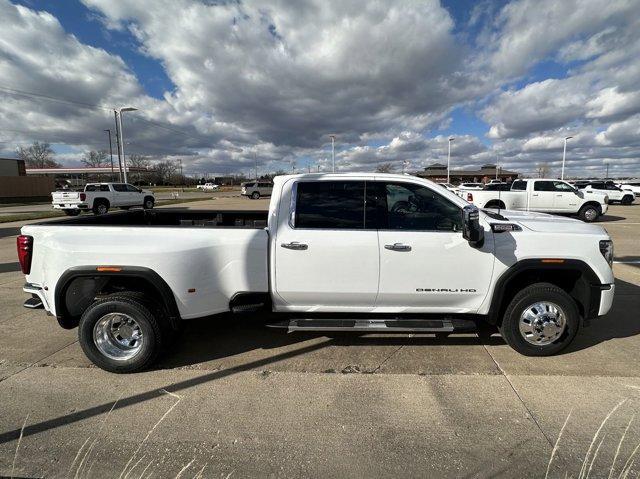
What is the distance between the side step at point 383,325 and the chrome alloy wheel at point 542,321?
1.81 ft

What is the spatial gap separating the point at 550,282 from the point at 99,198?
22652 millimetres

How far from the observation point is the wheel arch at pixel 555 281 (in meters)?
3.44

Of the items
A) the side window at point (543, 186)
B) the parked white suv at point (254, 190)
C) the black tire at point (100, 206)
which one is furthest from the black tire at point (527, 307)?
the parked white suv at point (254, 190)

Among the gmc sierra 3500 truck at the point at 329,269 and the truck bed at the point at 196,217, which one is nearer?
the gmc sierra 3500 truck at the point at 329,269

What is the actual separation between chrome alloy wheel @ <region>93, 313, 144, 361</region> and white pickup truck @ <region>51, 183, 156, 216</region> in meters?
17.2

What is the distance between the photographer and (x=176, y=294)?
332 cm

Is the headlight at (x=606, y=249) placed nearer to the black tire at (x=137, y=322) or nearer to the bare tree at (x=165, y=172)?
the black tire at (x=137, y=322)

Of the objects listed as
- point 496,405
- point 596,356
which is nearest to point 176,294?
point 496,405

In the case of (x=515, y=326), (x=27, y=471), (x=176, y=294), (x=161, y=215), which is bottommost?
(x=27, y=471)

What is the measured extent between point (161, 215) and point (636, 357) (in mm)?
5756

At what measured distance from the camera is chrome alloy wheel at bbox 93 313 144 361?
3.37m

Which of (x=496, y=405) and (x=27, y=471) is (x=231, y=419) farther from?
(x=496, y=405)

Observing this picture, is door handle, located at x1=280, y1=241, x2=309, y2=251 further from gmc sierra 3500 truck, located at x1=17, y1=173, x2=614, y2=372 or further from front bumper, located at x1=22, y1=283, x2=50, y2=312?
front bumper, located at x1=22, y1=283, x2=50, y2=312

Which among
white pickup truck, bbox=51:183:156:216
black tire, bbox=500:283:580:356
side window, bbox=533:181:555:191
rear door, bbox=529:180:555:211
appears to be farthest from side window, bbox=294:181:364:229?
white pickup truck, bbox=51:183:156:216
